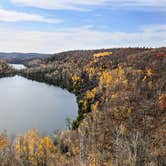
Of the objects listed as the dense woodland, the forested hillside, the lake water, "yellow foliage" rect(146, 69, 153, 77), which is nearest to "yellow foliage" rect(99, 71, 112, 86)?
the dense woodland

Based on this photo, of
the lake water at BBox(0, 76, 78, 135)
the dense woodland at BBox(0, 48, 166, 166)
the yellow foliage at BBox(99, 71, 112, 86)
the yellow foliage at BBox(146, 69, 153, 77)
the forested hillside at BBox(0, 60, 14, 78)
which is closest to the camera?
the dense woodland at BBox(0, 48, 166, 166)

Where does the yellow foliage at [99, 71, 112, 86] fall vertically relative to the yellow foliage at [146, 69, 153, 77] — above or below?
below

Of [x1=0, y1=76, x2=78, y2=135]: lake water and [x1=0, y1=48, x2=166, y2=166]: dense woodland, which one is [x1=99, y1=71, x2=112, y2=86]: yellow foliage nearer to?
[x1=0, y1=48, x2=166, y2=166]: dense woodland

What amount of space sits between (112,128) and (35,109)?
3134cm

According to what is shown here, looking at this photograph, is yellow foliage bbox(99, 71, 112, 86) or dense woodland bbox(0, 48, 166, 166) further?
yellow foliage bbox(99, 71, 112, 86)

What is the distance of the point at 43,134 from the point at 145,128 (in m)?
17.9

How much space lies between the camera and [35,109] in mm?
79625

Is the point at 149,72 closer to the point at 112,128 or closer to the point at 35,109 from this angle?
the point at 35,109

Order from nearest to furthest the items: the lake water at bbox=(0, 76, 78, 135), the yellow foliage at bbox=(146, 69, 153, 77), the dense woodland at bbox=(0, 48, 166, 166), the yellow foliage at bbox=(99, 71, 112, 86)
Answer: the dense woodland at bbox=(0, 48, 166, 166)
the lake water at bbox=(0, 76, 78, 135)
the yellow foliage at bbox=(146, 69, 153, 77)
the yellow foliage at bbox=(99, 71, 112, 86)

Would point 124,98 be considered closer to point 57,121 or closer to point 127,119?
point 127,119

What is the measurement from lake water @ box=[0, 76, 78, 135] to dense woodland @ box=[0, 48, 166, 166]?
167 inches

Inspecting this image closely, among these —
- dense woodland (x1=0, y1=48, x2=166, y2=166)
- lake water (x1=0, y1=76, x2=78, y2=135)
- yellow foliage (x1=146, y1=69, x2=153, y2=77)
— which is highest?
yellow foliage (x1=146, y1=69, x2=153, y2=77)

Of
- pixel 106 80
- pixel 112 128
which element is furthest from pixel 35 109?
pixel 112 128

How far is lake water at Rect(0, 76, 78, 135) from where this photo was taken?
62.2 m
